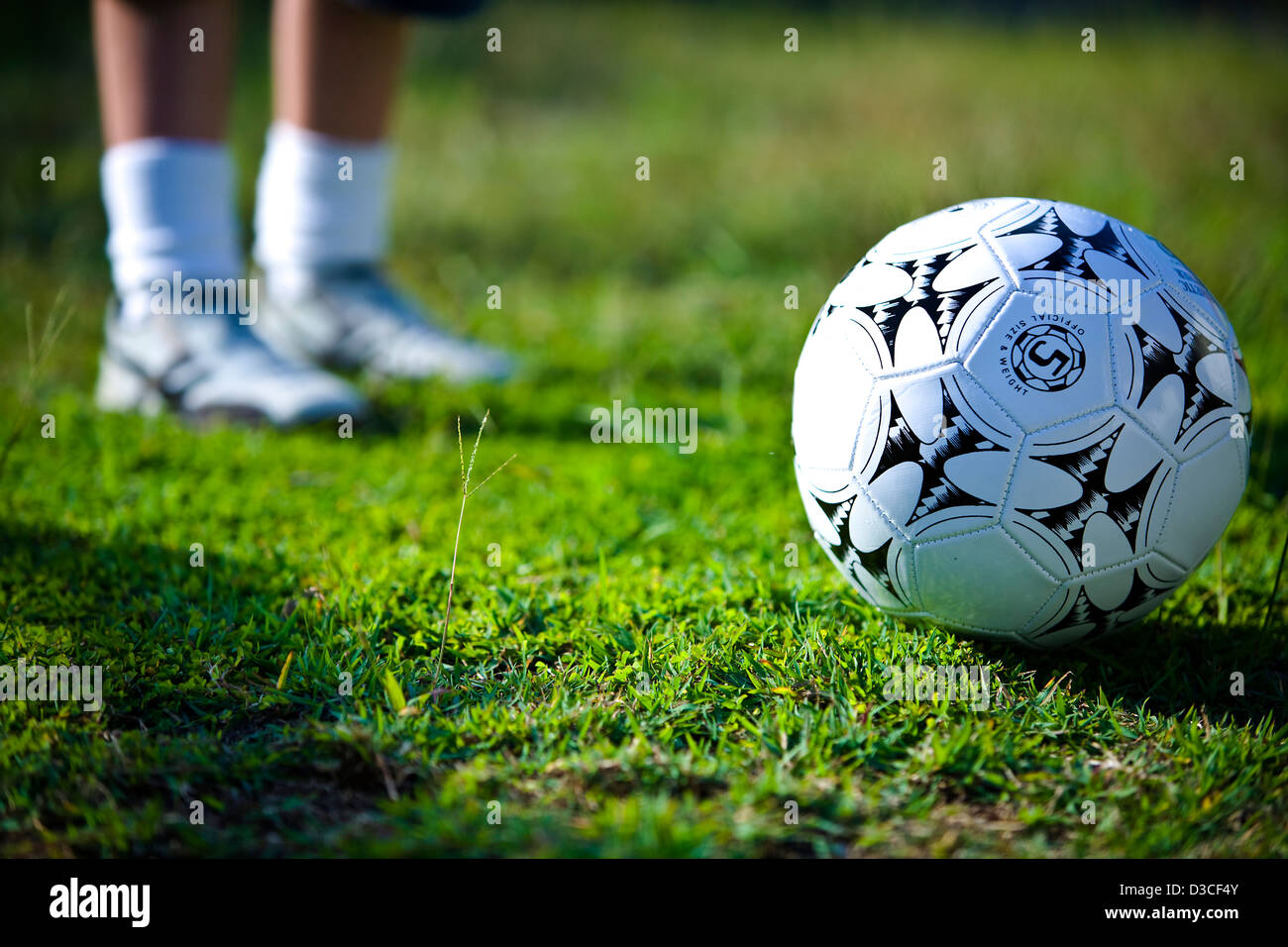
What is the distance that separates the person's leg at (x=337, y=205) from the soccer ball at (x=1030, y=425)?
2185mm

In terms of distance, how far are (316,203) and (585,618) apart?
2.29 m

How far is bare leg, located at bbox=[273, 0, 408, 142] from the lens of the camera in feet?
12.3

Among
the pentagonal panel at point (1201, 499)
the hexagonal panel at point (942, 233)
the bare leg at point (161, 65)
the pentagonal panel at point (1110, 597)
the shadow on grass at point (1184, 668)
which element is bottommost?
the shadow on grass at point (1184, 668)

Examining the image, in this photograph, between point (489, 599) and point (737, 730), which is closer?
point (737, 730)

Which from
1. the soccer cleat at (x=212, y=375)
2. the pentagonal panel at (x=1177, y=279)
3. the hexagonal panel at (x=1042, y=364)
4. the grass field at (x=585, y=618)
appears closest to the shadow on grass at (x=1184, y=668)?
the grass field at (x=585, y=618)

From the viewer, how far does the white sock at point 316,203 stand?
3920 mm

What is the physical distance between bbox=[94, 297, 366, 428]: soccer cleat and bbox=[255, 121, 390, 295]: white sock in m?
0.52

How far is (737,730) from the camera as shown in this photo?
204 centimetres

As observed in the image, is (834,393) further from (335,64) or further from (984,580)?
(335,64)

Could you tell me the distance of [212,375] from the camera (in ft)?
11.8

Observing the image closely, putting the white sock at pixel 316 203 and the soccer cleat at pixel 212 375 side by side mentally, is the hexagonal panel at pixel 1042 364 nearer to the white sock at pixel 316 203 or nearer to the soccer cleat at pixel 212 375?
the soccer cleat at pixel 212 375
